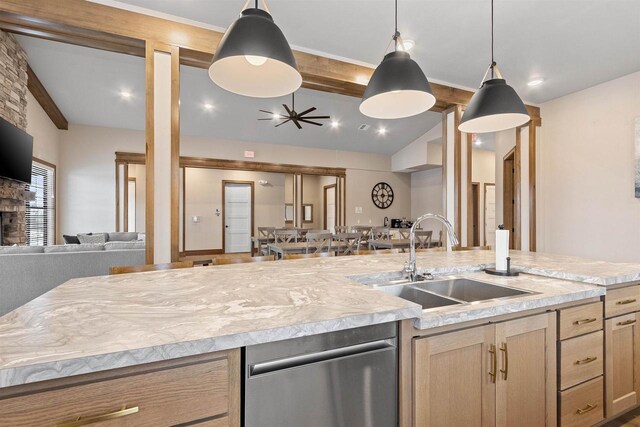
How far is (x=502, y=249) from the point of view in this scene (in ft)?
6.40

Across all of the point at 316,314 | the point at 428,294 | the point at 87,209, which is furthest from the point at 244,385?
the point at 87,209

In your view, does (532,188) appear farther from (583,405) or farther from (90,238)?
(90,238)

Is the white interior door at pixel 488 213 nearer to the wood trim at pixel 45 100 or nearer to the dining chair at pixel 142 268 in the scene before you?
the dining chair at pixel 142 268

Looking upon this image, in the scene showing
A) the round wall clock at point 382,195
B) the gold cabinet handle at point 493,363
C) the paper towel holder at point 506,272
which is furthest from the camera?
the round wall clock at point 382,195

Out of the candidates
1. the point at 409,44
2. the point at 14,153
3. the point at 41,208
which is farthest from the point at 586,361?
the point at 41,208

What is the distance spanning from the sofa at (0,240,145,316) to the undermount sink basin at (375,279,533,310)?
3.14 metres

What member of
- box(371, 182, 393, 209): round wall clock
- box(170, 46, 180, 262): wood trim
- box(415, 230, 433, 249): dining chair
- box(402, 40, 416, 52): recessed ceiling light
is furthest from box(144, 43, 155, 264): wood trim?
box(371, 182, 393, 209): round wall clock

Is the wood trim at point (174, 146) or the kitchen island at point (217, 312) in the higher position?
the wood trim at point (174, 146)

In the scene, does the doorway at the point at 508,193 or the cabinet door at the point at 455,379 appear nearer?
the cabinet door at the point at 455,379

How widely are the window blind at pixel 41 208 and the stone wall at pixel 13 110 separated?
0.81m

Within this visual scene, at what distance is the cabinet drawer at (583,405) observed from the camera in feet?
4.95

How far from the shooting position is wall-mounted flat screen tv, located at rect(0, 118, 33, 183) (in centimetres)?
341

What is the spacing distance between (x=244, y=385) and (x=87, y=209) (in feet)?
23.7

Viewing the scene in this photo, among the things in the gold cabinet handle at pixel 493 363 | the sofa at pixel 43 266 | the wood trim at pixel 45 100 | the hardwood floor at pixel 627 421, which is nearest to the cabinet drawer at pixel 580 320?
the gold cabinet handle at pixel 493 363
